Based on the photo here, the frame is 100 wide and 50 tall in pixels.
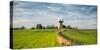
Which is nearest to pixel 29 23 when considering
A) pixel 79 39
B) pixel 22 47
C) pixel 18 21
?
pixel 18 21

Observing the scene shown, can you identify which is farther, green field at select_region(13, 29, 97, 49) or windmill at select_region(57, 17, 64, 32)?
windmill at select_region(57, 17, 64, 32)

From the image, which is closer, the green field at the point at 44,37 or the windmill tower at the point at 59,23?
the green field at the point at 44,37

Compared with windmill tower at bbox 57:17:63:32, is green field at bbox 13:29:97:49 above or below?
below

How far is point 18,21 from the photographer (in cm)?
210

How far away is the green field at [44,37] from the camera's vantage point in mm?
2098

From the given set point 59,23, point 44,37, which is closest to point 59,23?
point 59,23

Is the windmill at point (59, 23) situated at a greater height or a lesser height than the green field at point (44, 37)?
greater

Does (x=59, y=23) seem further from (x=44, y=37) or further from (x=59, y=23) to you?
(x=44, y=37)

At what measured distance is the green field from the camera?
2.10 m

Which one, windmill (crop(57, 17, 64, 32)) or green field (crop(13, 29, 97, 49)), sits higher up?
windmill (crop(57, 17, 64, 32))

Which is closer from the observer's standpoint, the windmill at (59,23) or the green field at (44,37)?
the green field at (44,37)

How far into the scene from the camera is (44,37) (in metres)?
2.23

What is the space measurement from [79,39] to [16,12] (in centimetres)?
96
